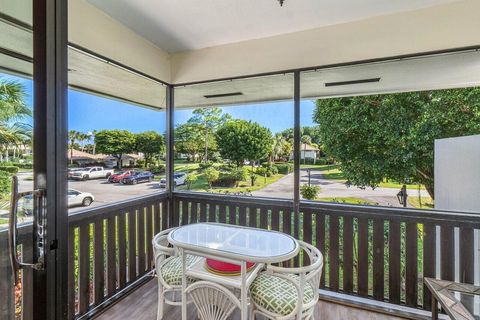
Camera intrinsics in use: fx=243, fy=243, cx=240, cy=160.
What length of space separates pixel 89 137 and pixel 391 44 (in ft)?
9.52

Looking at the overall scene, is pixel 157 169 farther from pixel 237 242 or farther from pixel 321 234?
pixel 321 234

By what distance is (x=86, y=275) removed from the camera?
216 centimetres

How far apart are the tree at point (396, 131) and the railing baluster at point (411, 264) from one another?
0.72 meters

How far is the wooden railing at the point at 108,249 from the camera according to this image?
2.09 m

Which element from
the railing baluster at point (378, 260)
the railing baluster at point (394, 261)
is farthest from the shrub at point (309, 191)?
the railing baluster at point (394, 261)

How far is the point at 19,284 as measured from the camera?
3.09ft

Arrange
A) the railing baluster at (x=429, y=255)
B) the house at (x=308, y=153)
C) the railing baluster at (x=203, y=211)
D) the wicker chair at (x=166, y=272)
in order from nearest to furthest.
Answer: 1. the wicker chair at (x=166, y=272)
2. the railing baluster at (x=429, y=255)
3. the house at (x=308, y=153)
4. the railing baluster at (x=203, y=211)

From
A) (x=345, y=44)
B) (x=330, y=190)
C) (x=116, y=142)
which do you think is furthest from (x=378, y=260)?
(x=116, y=142)

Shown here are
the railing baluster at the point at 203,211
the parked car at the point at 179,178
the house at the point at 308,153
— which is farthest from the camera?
the parked car at the point at 179,178

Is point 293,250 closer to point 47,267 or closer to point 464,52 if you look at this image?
point 47,267

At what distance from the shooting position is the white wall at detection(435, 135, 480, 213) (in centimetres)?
214

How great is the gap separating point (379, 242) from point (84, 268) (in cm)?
273

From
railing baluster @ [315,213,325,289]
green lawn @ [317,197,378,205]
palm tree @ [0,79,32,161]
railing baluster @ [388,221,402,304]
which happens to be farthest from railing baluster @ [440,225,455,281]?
palm tree @ [0,79,32,161]

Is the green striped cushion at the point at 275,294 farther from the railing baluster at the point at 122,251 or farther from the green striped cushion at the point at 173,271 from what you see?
the railing baluster at the point at 122,251
